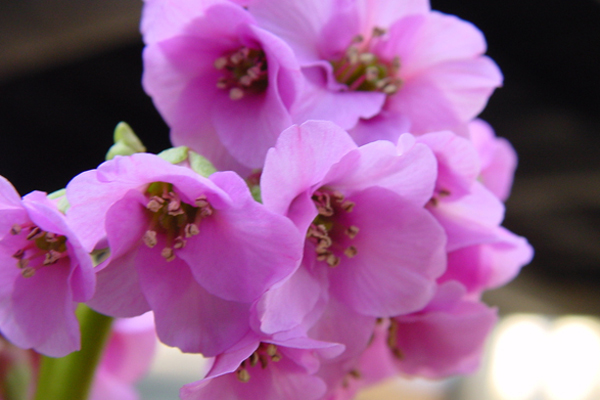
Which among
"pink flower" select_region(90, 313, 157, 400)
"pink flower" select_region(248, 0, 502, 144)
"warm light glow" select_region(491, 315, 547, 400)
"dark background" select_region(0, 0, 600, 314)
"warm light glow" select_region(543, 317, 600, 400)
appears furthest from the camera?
"warm light glow" select_region(491, 315, 547, 400)

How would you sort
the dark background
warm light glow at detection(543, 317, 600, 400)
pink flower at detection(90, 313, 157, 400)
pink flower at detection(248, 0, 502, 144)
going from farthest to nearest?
1. warm light glow at detection(543, 317, 600, 400)
2. the dark background
3. pink flower at detection(90, 313, 157, 400)
4. pink flower at detection(248, 0, 502, 144)

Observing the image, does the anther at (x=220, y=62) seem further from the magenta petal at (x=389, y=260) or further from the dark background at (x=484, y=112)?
the dark background at (x=484, y=112)

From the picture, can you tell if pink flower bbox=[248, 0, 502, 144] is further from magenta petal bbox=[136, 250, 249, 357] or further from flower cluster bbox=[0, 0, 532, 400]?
magenta petal bbox=[136, 250, 249, 357]

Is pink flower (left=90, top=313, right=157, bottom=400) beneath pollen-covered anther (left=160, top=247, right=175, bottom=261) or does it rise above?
beneath

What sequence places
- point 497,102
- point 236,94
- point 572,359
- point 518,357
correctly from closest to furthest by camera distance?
point 236,94
point 497,102
point 572,359
point 518,357

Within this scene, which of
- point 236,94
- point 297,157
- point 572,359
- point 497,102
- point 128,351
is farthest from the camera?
point 572,359

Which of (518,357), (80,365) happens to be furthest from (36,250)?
(518,357)

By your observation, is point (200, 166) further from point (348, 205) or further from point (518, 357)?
point (518, 357)

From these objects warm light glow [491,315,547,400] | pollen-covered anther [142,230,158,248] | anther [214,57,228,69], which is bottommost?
warm light glow [491,315,547,400]

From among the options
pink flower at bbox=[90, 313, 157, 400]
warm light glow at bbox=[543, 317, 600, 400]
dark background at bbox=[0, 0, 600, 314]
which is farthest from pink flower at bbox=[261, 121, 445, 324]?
warm light glow at bbox=[543, 317, 600, 400]
